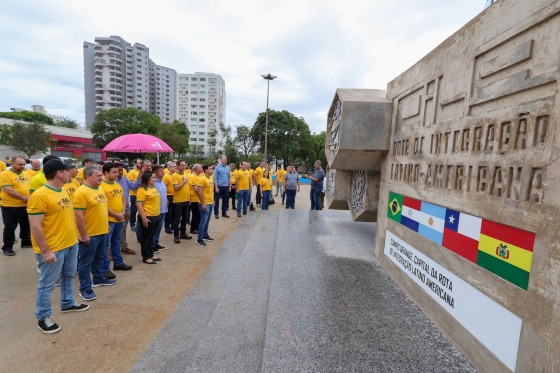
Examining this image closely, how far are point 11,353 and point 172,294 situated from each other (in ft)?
5.46

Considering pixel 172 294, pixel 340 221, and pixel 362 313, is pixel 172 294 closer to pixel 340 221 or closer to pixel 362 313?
pixel 362 313

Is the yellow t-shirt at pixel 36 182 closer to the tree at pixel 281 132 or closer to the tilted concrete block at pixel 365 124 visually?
the tilted concrete block at pixel 365 124

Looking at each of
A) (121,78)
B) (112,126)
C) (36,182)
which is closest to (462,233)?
(36,182)

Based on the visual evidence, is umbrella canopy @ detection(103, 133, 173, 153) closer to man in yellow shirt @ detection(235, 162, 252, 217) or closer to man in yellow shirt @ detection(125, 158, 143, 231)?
man in yellow shirt @ detection(125, 158, 143, 231)

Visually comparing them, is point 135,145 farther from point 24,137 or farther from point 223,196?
point 24,137

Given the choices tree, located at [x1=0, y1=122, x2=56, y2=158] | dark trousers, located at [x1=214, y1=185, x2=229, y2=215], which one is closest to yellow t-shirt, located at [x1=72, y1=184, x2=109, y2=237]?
dark trousers, located at [x1=214, y1=185, x2=229, y2=215]

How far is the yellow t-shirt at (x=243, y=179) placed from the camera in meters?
9.51

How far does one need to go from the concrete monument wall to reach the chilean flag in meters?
0.01

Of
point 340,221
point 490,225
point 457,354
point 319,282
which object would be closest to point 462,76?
point 490,225

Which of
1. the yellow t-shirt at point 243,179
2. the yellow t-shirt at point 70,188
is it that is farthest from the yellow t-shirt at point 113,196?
the yellow t-shirt at point 243,179

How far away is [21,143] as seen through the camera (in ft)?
107

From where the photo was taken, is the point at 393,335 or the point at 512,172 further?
the point at 393,335

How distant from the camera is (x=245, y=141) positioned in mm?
38312

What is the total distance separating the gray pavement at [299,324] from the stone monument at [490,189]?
1.20 feet
